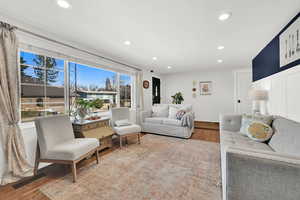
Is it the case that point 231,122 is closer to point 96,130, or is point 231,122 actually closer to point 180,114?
point 180,114

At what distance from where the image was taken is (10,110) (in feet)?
5.78

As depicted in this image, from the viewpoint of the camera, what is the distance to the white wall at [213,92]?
5303 millimetres

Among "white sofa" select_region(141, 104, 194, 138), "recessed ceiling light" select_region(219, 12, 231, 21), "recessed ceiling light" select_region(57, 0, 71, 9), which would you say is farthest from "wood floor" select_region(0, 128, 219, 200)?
"recessed ceiling light" select_region(219, 12, 231, 21)

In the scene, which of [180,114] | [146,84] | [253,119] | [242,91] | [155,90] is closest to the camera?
[253,119]

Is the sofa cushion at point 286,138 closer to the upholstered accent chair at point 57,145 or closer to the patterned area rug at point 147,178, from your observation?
the patterned area rug at point 147,178

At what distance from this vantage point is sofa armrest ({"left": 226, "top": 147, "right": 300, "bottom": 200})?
790 mm

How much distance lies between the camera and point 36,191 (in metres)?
1.58

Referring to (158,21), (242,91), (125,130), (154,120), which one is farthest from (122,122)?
(242,91)

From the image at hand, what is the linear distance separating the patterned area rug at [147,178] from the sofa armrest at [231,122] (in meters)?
0.54

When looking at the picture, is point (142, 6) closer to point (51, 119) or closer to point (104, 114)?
point (51, 119)

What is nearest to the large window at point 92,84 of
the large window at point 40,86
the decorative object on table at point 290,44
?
the large window at point 40,86

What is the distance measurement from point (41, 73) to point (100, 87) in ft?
4.33

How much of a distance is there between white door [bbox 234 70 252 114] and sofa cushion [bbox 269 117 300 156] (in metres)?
3.50

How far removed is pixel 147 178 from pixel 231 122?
198cm
